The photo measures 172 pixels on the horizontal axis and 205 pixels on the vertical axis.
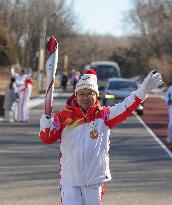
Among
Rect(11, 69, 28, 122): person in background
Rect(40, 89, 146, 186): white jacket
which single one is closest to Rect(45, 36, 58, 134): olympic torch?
Rect(40, 89, 146, 186): white jacket

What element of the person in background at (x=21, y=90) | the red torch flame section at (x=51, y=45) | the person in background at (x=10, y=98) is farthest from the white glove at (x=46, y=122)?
the person in background at (x=21, y=90)

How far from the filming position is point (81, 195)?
6496 millimetres

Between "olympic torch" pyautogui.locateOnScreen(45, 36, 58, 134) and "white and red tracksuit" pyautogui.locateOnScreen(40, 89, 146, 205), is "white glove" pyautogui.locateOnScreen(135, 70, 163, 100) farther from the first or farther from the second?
"olympic torch" pyautogui.locateOnScreen(45, 36, 58, 134)

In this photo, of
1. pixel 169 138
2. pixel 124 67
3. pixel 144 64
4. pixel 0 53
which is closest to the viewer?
pixel 169 138

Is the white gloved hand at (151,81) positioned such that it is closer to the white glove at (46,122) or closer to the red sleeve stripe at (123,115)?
the red sleeve stripe at (123,115)

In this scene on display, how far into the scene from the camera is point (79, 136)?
6.54 m

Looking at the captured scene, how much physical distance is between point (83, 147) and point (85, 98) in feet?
1.48

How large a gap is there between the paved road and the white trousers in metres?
3.39

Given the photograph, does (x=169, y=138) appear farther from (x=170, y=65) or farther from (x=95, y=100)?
(x=170, y=65)

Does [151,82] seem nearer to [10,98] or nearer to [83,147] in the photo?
[83,147]

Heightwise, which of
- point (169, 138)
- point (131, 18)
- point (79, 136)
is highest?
point (131, 18)

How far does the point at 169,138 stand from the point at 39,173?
738 centimetres

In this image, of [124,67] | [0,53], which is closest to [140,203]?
[0,53]

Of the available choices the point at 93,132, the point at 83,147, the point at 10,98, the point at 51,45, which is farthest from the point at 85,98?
the point at 10,98
